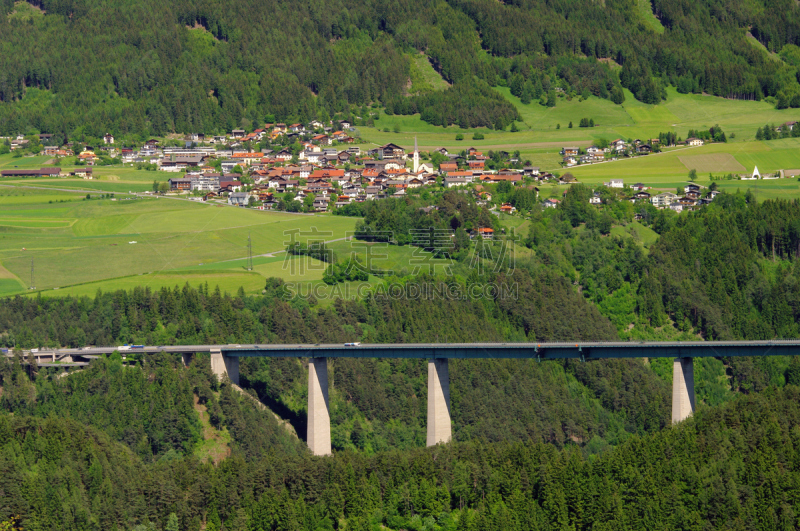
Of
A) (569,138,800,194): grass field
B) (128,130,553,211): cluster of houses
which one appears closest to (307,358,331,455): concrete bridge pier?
(128,130,553,211): cluster of houses

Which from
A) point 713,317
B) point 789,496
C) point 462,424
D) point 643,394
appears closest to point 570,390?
point 643,394

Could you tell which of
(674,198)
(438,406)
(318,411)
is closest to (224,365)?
(318,411)

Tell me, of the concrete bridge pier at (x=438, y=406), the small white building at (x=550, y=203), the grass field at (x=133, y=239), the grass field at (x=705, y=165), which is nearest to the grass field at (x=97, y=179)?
the grass field at (x=133, y=239)

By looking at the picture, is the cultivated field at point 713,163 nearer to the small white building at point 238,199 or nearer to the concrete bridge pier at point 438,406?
the small white building at point 238,199

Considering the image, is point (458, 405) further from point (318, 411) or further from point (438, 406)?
point (318, 411)

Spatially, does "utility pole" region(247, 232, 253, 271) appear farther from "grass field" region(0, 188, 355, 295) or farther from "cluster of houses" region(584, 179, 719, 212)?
"cluster of houses" region(584, 179, 719, 212)

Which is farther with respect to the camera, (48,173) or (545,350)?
(48,173)

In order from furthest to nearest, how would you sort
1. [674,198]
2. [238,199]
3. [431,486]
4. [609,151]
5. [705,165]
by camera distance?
[609,151] → [705,165] → [238,199] → [674,198] → [431,486]
